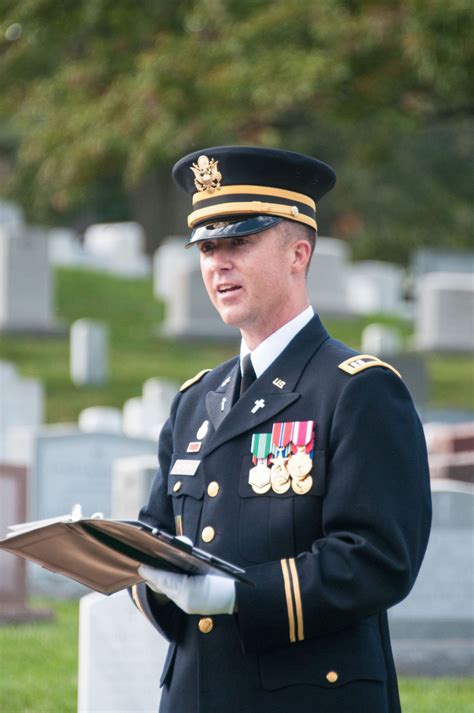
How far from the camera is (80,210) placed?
125 ft

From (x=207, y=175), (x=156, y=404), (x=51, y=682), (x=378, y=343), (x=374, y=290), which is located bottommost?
(x=51, y=682)

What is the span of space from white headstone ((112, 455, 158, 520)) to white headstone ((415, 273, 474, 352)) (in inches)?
537

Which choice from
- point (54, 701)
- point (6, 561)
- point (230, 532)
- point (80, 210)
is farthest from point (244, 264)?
point (80, 210)

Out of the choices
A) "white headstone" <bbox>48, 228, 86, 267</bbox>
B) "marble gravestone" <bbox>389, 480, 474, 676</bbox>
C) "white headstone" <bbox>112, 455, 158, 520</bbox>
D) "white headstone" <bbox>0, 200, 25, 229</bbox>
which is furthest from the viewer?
"white headstone" <bbox>0, 200, 25, 229</bbox>

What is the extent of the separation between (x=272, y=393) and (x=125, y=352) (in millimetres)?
16541

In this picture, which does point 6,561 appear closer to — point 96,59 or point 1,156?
point 96,59

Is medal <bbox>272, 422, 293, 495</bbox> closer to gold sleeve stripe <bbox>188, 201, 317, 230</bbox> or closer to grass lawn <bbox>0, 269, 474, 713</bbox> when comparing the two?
gold sleeve stripe <bbox>188, 201, 317, 230</bbox>

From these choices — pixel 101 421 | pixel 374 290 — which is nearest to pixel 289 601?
pixel 101 421

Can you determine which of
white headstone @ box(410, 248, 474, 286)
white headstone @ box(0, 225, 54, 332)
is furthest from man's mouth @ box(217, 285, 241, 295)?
white headstone @ box(410, 248, 474, 286)

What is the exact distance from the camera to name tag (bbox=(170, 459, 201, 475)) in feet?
10.5

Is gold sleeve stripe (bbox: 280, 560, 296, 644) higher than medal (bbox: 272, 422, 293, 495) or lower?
lower

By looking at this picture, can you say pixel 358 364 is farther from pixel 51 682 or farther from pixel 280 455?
pixel 51 682

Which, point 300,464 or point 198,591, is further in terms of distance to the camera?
point 300,464

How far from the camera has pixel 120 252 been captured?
29.9 metres
